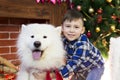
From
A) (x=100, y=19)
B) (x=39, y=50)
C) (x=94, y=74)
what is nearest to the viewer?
(x=39, y=50)

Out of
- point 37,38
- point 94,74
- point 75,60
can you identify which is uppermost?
point 37,38

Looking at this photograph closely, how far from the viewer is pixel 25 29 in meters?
2.10

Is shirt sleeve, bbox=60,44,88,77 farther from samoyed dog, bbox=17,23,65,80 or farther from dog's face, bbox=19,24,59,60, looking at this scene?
dog's face, bbox=19,24,59,60

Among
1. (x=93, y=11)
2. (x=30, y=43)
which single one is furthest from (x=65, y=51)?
(x=93, y=11)

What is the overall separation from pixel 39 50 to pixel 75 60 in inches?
11.3

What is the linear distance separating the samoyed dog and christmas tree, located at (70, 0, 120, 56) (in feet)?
5.84

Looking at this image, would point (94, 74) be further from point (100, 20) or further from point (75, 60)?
point (100, 20)

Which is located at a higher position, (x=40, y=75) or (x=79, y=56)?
(x=79, y=56)

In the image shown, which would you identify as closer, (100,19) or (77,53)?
(77,53)

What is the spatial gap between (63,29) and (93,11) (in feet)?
5.37

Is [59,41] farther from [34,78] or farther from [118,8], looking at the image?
[118,8]

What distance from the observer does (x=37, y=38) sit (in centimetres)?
204

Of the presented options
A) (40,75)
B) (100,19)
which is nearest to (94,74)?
(40,75)

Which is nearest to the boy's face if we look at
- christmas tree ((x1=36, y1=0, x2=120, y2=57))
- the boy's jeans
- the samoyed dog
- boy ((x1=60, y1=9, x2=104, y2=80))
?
boy ((x1=60, y1=9, x2=104, y2=80))
